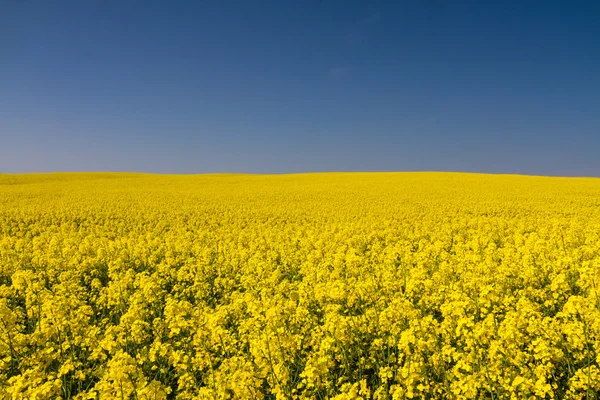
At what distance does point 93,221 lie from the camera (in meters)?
17.6

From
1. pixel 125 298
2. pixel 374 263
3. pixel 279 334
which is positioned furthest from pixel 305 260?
pixel 279 334

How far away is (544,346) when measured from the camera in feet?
12.1

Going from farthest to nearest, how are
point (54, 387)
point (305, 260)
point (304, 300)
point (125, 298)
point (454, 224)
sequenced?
point (454, 224) → point (305, 260) → point (125, 298) → point (304, 300) → point (54, 387)

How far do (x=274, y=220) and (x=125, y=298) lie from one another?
11.3 meters

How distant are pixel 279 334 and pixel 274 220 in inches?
528

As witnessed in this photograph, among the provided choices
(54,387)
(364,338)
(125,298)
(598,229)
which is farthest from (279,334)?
(598,229)

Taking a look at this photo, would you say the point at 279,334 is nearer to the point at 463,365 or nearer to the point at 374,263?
the point at 463,365

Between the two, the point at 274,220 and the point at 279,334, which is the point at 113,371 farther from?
the point at 274,220

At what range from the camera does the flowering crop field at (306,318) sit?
→ 12.2 ft

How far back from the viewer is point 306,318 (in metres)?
5.25

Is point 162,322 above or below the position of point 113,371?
below

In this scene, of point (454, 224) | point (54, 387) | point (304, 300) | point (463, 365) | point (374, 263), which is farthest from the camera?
point (454, 224)

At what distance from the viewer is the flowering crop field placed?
3.71 meters

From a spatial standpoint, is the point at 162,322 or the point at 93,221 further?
the point at 93,221
